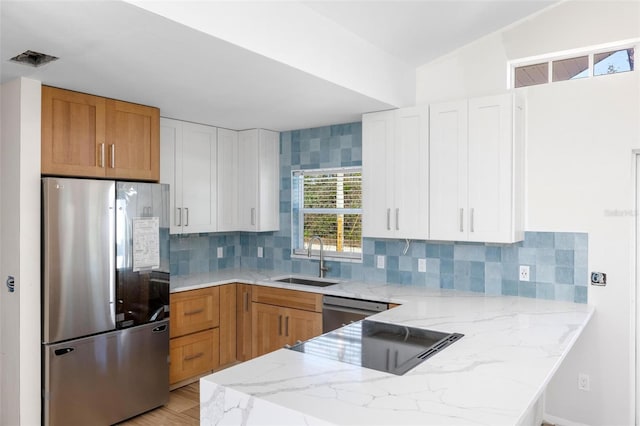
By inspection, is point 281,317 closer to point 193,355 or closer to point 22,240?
point 193,355

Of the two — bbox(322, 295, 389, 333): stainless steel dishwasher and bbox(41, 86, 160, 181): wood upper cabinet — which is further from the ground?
bbox(41, 86, 160, 181): wood upper cabinet

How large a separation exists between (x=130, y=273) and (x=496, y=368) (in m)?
2.33

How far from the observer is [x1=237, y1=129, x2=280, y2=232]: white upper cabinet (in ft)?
14.1

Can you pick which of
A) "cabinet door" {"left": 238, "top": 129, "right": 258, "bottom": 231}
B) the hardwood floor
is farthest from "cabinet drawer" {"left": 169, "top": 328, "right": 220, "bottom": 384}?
"cabinet door" {"left": 238, "top": 129, "right": 258, "bottom": 231}

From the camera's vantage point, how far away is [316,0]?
242 centimetres

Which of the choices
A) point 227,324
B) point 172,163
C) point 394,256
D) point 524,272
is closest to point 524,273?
point 524,272

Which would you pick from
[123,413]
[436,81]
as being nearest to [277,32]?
[436,81]

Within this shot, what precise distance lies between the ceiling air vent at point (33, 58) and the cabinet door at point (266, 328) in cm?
237

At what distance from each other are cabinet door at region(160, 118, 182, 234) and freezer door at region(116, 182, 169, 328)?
0.59 metres

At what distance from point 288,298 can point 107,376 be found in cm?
140

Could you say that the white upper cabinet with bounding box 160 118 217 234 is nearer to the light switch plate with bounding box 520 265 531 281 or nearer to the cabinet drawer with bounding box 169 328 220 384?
the cabinet drawer with bounding box 169 328 220 384

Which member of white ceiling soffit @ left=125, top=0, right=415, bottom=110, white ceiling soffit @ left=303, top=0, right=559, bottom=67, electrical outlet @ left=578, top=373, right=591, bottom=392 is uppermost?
white ceiling soffit @ left=303, top=0, right=559, bottom=67

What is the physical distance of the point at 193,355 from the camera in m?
3.64

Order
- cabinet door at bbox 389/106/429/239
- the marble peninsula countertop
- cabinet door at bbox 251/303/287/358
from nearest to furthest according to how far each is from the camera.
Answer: the marble peninsula countertop
cabinet door at bbox 389/106/429/239
cabinet door at bbox 251/303/287/358
